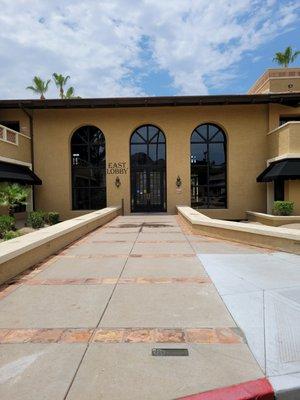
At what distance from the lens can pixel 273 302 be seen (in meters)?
5.53

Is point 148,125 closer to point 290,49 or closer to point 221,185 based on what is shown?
point 221,185

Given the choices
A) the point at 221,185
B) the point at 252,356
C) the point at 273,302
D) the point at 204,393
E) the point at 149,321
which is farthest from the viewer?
the point at 221,185

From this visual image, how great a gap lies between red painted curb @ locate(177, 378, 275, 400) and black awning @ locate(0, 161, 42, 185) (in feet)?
54.8

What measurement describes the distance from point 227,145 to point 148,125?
5120 mm

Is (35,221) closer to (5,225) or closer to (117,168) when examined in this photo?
(5,225)

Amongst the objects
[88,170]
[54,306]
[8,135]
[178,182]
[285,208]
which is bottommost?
[54,306]

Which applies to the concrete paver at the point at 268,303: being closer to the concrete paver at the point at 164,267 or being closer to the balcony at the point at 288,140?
the concrete paver at the point at 164,267

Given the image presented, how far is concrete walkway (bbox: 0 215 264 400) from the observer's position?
3.39 meters

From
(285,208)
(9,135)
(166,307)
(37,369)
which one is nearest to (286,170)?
(285,208)

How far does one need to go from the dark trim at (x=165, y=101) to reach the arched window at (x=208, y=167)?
2073mm

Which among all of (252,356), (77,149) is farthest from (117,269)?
(77,149)

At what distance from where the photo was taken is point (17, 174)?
20.0 meters

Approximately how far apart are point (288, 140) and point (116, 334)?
58.0 feet

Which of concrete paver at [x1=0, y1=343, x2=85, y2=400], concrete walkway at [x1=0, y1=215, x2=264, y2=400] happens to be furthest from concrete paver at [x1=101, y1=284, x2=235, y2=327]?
concrete paver at [x1=0, y1=343, x2=85, y2=400]
